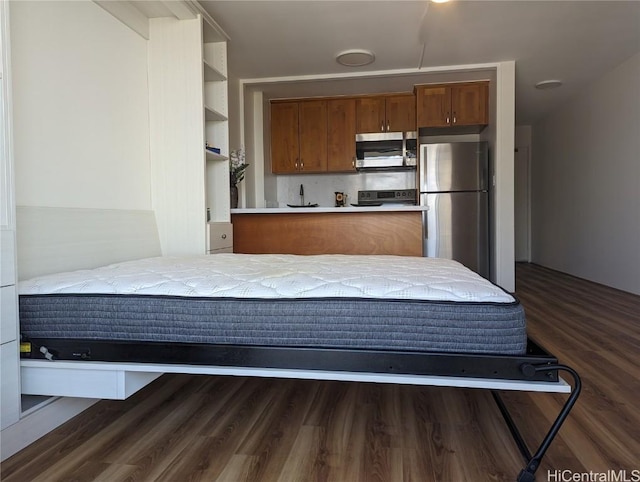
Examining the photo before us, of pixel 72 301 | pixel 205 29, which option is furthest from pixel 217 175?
pixel 72 301

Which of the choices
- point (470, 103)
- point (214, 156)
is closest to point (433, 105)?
point (470, 103)

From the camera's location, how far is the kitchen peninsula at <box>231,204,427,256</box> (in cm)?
304

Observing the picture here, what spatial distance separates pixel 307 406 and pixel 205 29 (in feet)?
9.07

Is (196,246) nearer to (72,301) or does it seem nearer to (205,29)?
(72,301)

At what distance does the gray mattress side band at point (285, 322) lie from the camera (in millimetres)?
1104

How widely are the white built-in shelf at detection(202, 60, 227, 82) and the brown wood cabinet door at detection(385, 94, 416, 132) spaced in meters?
2.42

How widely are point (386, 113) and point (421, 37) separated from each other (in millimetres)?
1559

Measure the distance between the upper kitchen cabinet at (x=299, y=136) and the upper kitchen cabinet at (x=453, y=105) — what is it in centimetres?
121

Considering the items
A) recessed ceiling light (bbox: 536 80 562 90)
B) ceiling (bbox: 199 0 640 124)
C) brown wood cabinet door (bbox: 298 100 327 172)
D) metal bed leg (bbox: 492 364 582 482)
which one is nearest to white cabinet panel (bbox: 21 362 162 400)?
metal bed leg (bbox: 492 364 582 482)

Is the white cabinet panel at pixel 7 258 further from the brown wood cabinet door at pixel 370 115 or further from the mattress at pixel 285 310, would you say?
the brown wood cabinet door at pixel 370 115

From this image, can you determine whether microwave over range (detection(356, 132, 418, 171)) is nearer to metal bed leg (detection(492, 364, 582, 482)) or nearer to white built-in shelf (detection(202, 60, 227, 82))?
white built-in shelf (detection(202, 60, 227, 82))

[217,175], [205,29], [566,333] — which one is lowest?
[566,333]

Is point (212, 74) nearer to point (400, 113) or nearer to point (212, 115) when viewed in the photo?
point (212, 115)

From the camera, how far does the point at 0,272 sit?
1.23m
